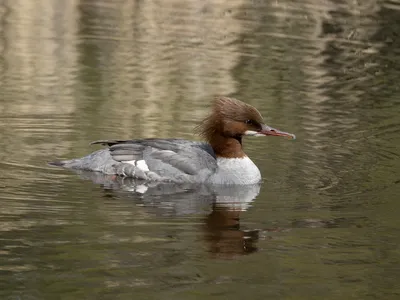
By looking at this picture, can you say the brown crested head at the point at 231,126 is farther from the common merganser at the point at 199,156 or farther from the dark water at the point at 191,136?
the dark water at the point at 191,136

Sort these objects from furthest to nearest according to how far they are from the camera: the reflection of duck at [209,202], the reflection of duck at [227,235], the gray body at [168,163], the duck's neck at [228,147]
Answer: the duck's neck at [228,147] < the gray body at [168,163] < the reflection of duck at [209,202] < the reflection of duck at [227,235]

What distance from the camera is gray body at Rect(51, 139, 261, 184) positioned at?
11109mm

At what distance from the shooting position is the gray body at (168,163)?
11.1 m

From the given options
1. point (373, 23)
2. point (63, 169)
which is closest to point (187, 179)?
point (63, 169)

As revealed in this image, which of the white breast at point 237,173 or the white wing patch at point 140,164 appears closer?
the white breast at point 237,173

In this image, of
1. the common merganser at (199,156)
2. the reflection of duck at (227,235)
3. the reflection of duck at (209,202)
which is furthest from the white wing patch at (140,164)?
the reflection of duck at (227,235)

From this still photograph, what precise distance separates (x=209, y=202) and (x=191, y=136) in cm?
293

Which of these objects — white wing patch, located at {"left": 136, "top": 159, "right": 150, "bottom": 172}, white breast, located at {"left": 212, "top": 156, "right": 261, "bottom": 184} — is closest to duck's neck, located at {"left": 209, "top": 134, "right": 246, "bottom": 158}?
white breast, located at {"left": 212, "top": 156, "right": 261, "bottom": 184}

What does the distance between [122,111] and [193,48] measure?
20.8 ft

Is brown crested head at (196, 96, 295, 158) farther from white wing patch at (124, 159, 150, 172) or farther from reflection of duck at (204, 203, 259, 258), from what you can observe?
reflection of duck at (204, 203, 259, 258)

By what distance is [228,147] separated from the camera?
11.4 meters

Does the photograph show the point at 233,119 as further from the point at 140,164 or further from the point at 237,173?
the point at 140,164

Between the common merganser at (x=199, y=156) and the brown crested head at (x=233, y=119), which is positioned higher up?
the brown crested head at (x=233, y=119)

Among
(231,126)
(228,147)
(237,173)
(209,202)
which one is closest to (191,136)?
(228,147)
